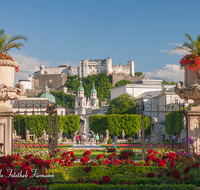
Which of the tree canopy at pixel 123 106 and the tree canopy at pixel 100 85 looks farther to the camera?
the tree canopy at pixel 100 85

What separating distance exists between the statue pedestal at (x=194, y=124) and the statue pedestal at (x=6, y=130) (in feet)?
19.5

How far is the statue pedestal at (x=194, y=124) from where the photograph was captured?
10.9m

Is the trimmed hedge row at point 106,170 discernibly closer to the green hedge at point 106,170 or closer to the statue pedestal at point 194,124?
the green hedge at point 106,170

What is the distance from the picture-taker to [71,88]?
147000 mm

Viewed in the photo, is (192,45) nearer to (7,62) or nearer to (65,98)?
(7,62)

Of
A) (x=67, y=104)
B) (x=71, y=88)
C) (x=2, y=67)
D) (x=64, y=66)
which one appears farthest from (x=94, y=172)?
(x=64, y=66)

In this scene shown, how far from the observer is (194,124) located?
1097 cm

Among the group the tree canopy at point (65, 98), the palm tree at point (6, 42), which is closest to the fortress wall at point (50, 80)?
the tree canopy at point (65, 98)

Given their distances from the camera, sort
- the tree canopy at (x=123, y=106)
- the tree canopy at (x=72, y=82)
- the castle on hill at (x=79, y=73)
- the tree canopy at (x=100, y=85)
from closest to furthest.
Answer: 1. the tree canopy at (x=123, y=106)
2. the tree canopy at (x=100, y=85)
3. the castle on hill at (x=79, y=73)
4. the tree canopy at (x=72, y=82)

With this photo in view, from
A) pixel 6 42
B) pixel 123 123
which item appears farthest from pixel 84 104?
pixel 6 42

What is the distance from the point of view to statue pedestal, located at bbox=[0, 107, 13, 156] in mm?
10633

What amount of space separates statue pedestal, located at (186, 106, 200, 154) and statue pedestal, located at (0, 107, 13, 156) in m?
5.93

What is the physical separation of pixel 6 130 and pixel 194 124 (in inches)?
247

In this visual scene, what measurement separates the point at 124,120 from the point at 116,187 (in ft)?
135
